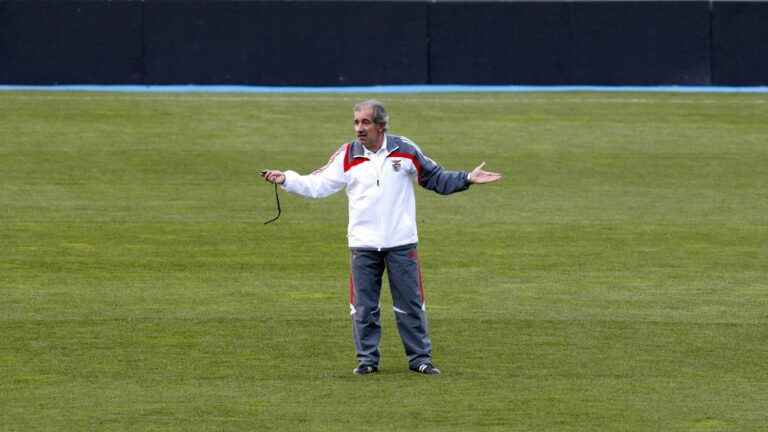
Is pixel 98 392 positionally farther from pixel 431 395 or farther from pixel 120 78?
pixel 120 78

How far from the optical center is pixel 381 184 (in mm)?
9891

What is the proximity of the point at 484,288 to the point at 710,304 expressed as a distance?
202 centimetres

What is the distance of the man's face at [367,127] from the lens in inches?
383

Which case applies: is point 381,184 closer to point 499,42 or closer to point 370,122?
point 370,122

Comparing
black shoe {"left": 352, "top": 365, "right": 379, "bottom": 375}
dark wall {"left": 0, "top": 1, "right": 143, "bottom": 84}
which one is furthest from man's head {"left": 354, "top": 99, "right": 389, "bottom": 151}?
dark wall {"left": 0, "top": 1, "right": 143, "bottom": 84}

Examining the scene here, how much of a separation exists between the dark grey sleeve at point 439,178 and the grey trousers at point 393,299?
0.41 metres

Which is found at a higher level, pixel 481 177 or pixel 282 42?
pixel 282 42

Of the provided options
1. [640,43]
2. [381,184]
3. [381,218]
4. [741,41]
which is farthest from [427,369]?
[741,41]

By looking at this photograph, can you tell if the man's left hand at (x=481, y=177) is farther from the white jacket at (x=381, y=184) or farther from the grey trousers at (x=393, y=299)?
the grey trousers at (x=393, y=299)

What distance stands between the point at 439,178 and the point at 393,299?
2.73 feet

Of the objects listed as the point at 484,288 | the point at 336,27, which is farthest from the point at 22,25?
the point at 484,288

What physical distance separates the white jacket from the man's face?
12 centimetres

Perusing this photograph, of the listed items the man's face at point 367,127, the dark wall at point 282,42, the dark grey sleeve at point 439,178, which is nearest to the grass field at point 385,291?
the dark grey sleeve at point 439,178

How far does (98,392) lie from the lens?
944 cm
